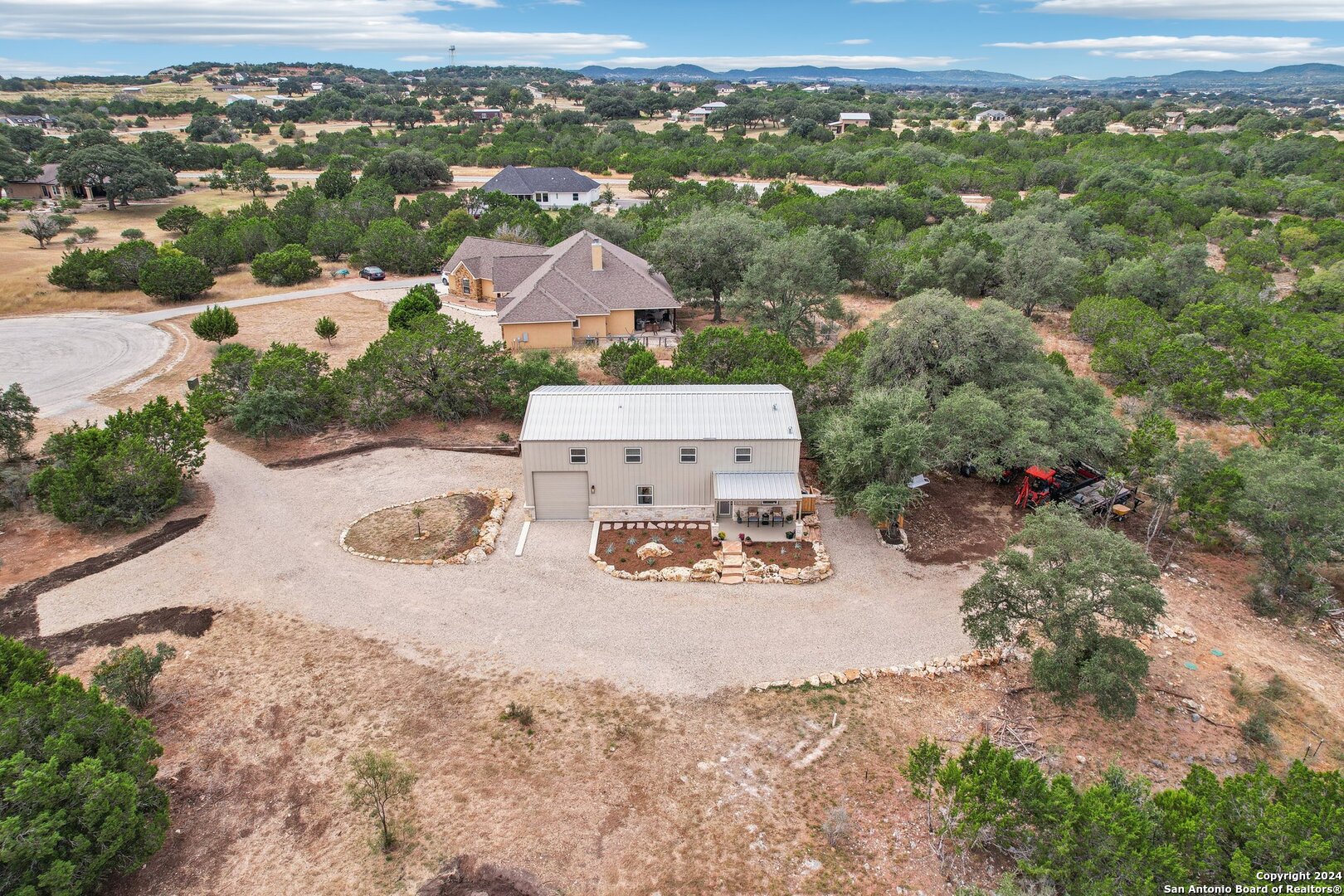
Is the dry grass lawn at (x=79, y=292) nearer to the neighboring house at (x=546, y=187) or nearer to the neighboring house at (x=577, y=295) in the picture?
the neighboring house at (x=577, y=295)

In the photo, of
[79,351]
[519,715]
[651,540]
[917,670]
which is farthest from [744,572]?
[79,351]

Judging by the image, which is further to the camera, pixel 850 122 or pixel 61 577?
pixel 850 122

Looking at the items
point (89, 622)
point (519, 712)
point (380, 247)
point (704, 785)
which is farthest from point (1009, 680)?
point (380, 247)

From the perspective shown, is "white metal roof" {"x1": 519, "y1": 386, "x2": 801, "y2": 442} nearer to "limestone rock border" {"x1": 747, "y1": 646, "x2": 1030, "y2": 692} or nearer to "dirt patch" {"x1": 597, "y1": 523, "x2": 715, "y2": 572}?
"dirt patch" {"x1": 597, "y1": 523, "x2": 715, "y2": 572}

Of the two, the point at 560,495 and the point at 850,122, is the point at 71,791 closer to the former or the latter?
the point at 560,495

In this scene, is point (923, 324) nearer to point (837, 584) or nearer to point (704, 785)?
point (837, 584)

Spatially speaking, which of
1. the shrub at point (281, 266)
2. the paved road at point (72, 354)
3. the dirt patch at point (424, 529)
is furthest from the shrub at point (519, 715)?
the shrub at point (281, 266)
